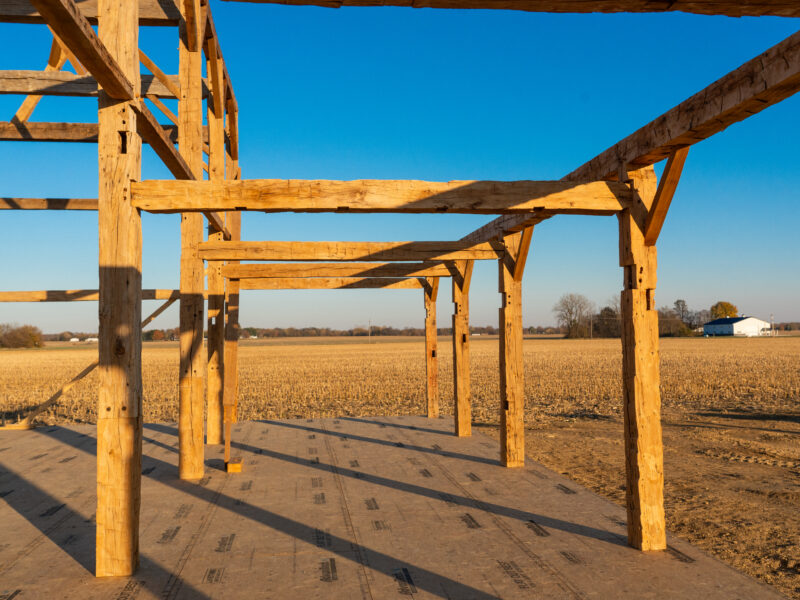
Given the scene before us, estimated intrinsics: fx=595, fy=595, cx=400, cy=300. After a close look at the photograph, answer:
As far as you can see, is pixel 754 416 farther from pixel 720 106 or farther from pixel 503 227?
pixel 720 106

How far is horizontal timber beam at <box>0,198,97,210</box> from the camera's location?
10281 mm

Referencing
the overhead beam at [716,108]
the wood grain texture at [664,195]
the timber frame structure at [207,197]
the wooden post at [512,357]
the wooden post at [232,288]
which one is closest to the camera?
the overhead beam at [716,108]

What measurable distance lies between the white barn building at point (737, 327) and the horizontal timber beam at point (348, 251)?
107 metres

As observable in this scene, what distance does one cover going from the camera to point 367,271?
11.6 m

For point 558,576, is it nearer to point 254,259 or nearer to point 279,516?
point 279,516

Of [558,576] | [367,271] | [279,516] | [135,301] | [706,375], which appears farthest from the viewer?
[706,375]

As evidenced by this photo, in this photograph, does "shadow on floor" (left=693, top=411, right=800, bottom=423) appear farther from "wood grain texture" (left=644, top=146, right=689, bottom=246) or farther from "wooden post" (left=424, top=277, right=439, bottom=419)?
"wood grain texture" (left=644, top=146, right=689, bottom=246)

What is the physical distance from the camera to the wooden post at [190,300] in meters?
8.12

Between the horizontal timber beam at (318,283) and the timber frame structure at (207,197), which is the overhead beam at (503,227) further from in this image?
the horizontal timber beam at (318,283)

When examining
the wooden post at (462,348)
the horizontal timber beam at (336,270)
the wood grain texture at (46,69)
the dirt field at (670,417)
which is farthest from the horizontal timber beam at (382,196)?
the horizontal timber beam at (336,270)

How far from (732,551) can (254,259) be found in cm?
710

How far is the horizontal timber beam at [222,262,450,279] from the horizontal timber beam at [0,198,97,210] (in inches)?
102

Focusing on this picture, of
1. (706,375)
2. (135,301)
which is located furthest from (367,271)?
(706,375)

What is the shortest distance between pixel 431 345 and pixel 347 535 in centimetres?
850
